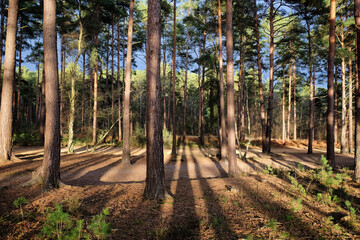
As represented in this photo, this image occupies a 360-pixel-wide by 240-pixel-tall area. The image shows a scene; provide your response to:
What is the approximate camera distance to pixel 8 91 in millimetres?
9258

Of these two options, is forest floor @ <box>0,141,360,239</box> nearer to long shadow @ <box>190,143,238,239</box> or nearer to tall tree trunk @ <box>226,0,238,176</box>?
long shadow @ <box>190,143,238,239</box>

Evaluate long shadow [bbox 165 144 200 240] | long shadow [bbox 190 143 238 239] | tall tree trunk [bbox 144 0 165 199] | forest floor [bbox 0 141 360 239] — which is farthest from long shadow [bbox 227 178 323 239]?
tall tree trunk [bbox 144 0 165 199]

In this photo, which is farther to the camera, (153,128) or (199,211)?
(153,128)

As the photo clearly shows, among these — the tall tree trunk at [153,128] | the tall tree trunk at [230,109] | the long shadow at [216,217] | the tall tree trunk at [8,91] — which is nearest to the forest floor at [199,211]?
the long shadow at [216,217]

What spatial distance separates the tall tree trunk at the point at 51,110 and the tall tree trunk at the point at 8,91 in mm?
5667

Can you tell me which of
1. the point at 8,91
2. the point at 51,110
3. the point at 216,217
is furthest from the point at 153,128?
the point at 8,91

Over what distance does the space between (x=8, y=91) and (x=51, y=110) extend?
20.3 ft

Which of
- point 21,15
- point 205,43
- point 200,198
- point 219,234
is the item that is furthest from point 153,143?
point 21,15

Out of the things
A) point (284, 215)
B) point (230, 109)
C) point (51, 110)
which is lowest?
point (284, 215)

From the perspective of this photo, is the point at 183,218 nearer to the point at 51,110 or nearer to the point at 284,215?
the point at 284,215

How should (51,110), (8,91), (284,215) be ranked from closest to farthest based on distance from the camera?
(284,215) → (51,110) → (8,91)

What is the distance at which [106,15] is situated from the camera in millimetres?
18719

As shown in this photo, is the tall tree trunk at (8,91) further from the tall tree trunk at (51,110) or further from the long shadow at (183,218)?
the long shadow at (183,218)

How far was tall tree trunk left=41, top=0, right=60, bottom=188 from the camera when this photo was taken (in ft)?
17.3
